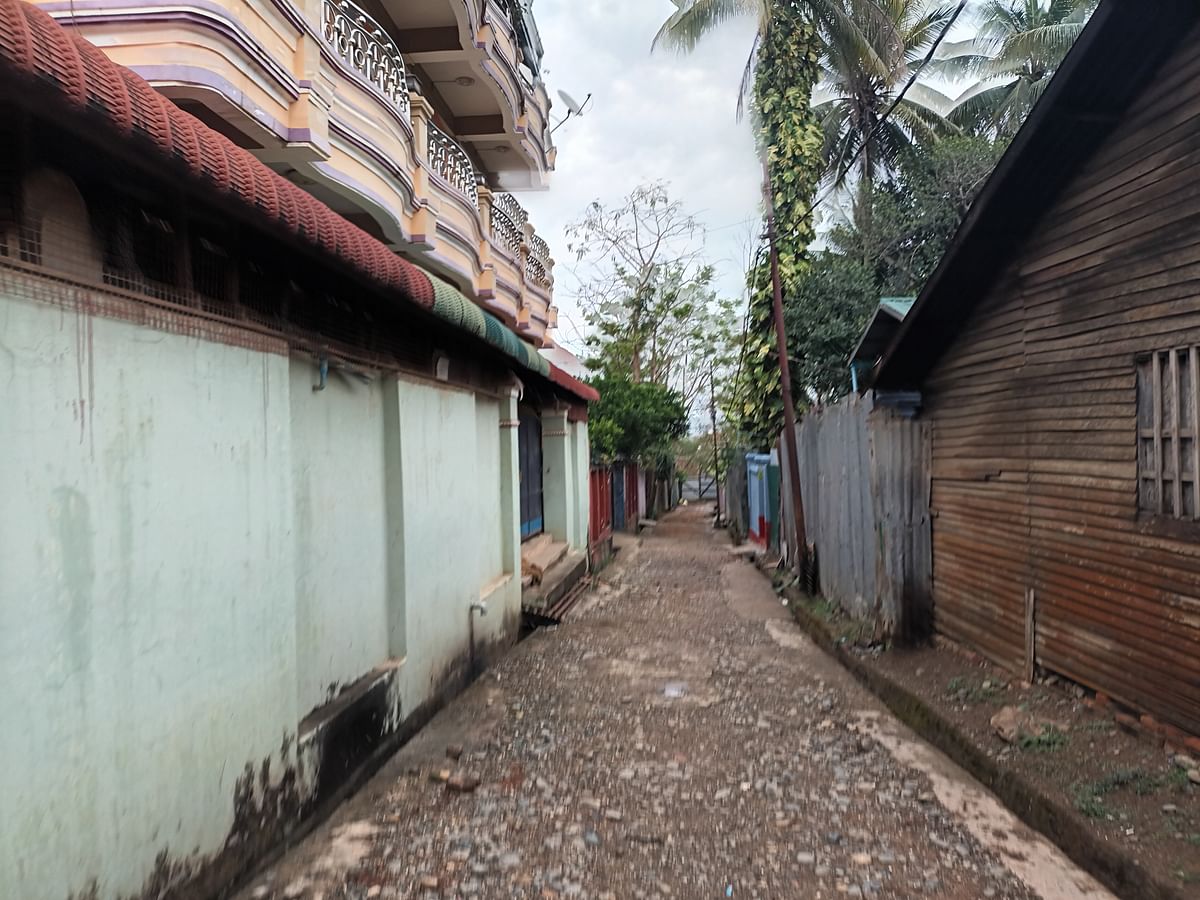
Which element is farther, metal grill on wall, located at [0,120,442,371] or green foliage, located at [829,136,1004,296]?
green foliage, located at [829,136,1004,296]

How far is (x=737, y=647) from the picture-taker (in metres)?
8.38

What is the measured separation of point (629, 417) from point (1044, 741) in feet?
55.2

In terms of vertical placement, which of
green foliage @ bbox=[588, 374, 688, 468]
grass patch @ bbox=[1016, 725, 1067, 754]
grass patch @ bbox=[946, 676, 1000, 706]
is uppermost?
green foliage @ bbox=[588, 374, 688, 468]

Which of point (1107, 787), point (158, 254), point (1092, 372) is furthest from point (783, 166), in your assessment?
point (158, 254)

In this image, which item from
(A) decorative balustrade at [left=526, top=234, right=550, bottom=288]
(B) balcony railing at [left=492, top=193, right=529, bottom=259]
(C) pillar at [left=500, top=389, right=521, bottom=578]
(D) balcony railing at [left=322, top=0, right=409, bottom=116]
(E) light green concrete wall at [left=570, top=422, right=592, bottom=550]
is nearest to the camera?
(D) balcony railing at [left=322, top=0, right=409, bottom=116]

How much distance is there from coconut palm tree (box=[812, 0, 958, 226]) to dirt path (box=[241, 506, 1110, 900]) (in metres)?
12.5

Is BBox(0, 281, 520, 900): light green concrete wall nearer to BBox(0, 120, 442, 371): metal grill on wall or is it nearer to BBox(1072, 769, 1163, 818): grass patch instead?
BBox(0, 120, 442, 371): metal grill on wall

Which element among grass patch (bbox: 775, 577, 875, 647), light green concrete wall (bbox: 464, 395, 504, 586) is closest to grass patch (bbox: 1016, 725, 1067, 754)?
grass patch (bbox: 775, 577, 875, 647)

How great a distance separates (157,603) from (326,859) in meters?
1.64

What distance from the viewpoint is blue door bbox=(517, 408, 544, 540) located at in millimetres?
11102

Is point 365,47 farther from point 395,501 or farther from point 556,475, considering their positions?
point 556,475

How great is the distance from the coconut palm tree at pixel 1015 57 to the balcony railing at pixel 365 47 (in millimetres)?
15142

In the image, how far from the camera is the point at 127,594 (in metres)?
2.74

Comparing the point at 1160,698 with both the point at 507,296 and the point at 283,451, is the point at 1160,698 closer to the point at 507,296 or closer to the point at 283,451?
the point at 283,451
